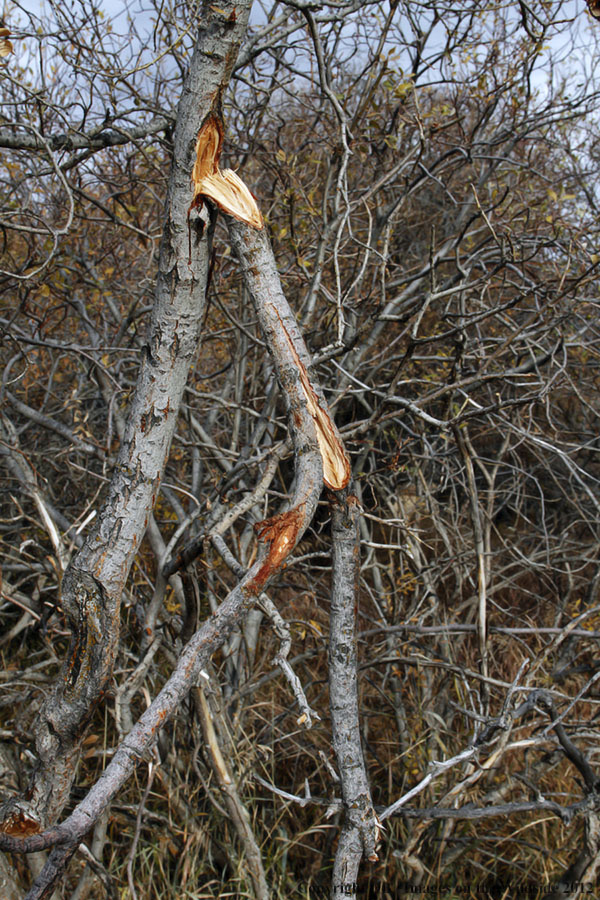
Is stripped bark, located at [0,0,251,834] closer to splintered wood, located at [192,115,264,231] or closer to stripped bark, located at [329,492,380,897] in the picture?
splintered wood, located at [192,115,264,231]

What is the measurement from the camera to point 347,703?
1.44 meters

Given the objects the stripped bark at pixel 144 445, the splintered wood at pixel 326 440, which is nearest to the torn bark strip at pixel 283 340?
the splintered wood at pixel 326 440

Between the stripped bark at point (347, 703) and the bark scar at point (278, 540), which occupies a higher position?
the bark scar at point (278, 540)

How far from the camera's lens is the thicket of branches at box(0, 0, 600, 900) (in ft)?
6.81

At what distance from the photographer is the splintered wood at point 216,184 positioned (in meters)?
1.33

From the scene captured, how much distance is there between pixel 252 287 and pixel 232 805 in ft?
6.67

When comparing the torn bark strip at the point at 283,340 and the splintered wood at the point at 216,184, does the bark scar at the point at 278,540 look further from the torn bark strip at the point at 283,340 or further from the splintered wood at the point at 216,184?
the splintered wood at the point at 216,184

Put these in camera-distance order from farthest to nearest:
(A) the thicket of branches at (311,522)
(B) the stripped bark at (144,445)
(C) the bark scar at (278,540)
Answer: (A) the thicket of branches at (311,522), (B) the stripped bark at (144,445), (C) the bark scar at (278,540)

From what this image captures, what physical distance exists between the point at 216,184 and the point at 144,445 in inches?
22.5

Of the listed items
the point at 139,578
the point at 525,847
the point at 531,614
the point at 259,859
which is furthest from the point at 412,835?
the point at 531,614

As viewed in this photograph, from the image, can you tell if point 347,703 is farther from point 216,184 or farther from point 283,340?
point 216,184

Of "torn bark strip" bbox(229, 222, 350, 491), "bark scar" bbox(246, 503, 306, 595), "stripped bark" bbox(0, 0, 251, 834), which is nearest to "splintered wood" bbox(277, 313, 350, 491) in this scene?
"torn bark strip" bbox(229, 222, 350, 491)

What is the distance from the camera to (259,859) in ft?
8.31

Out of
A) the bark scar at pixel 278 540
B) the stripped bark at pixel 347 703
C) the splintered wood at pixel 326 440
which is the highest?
the splintered wood at pixel 326 440
